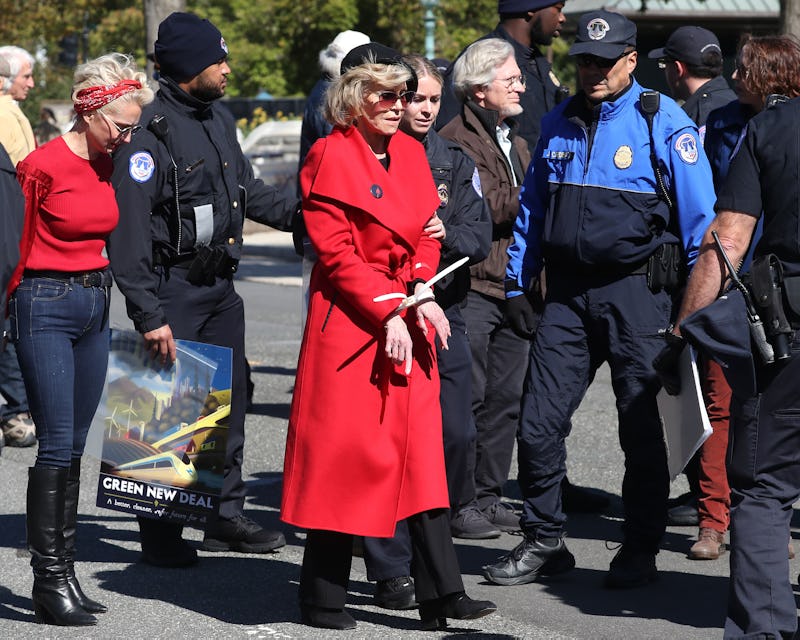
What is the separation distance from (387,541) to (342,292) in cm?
102

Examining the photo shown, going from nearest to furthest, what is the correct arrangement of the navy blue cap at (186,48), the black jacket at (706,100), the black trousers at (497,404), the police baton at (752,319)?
the police baton at (752,319) < the navy blue cap at (186,48) < the black trousers at (497,404) < the black jacket at (706,100)

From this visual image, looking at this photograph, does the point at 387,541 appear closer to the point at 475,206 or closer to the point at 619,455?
the point at 475,206

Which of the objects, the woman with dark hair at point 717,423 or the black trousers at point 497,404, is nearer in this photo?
the woman with dark hair at point 717,423

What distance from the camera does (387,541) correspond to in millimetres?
5336

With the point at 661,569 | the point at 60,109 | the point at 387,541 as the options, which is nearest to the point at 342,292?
the point at 387,541

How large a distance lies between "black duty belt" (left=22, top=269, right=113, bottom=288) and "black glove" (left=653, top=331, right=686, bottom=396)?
1.98m

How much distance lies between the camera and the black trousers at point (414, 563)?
4945mm

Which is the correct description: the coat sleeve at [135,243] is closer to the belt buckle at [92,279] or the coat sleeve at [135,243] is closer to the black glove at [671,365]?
the belt buckle at [92,279]

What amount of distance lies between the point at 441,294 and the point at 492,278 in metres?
0.73

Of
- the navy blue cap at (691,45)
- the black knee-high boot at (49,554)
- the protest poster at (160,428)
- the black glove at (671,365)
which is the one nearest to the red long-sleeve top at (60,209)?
the protest poster at (160,428)

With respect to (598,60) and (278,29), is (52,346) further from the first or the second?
(278,29)

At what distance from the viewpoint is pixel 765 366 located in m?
4.38

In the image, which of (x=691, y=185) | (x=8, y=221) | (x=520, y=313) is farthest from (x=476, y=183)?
(x=8, y=221)

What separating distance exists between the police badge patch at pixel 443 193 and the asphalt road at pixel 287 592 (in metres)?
1.49
